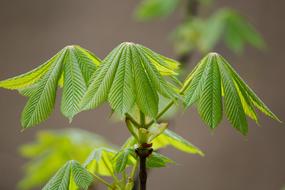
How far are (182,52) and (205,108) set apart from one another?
124 centimetres

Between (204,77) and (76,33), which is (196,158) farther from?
(204,77)

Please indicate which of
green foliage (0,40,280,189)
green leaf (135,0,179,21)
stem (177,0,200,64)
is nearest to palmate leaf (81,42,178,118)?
green foliage (0,40,280,189)

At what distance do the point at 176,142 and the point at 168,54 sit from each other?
9.02 feet

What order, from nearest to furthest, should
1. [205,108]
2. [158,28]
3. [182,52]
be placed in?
[205,108] < [182,52] < [158,28]

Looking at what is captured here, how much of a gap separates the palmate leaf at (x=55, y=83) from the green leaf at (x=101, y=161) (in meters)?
0.14

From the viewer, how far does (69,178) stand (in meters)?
0.78

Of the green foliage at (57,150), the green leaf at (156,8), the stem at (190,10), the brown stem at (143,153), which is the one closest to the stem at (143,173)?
the brown stem at (143,153)

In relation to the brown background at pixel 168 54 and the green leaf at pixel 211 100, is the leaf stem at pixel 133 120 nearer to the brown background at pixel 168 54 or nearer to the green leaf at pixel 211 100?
the green leaf at pixel 211 100

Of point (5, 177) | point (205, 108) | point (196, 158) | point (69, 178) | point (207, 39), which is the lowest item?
point (5, 177)

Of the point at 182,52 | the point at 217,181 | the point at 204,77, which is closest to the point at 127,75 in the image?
the point at 204,77

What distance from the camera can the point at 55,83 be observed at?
77 centimetres

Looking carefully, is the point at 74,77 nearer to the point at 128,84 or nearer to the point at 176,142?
the point at 128,84

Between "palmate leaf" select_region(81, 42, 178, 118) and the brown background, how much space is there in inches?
109

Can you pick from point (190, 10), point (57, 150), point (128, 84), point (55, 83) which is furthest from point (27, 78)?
point (190, 10)
